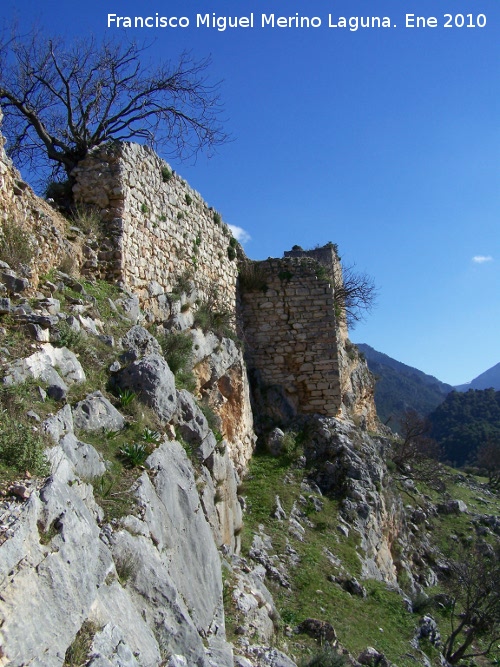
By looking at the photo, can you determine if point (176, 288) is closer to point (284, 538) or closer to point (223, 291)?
point (223, 291)

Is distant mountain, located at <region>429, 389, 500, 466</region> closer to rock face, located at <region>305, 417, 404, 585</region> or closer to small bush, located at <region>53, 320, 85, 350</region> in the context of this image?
rock face, located at <region>305, 417, 404, 585</region>

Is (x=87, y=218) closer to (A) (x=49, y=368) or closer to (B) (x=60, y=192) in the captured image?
(B) (x=60, y=192)

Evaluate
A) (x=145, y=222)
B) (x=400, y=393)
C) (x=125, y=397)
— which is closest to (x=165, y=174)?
(x=145, y=222)

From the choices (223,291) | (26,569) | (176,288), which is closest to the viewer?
(26,569)

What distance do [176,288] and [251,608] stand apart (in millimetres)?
5762

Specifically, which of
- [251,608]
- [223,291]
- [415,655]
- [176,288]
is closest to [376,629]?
[415,655]

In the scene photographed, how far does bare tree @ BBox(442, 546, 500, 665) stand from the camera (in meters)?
9.78

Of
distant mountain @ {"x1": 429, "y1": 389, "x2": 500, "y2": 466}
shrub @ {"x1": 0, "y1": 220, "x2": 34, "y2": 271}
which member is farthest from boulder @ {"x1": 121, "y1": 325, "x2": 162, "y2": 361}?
distant mountain @ {"x1": 429, "y1": 389, "x2": 500, "y2": 466}

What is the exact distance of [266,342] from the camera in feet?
45.0

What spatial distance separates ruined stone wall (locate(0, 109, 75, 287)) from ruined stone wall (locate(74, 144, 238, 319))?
818 mm

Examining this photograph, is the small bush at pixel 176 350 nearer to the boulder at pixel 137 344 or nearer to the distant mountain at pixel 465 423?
the boulder at pixel 137 344

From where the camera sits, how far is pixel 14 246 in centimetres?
619

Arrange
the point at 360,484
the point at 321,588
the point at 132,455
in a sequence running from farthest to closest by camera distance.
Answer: the point at 360,484 < the point at 321,588 < the point at 132,455

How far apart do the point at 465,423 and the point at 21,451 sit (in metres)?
58.6
